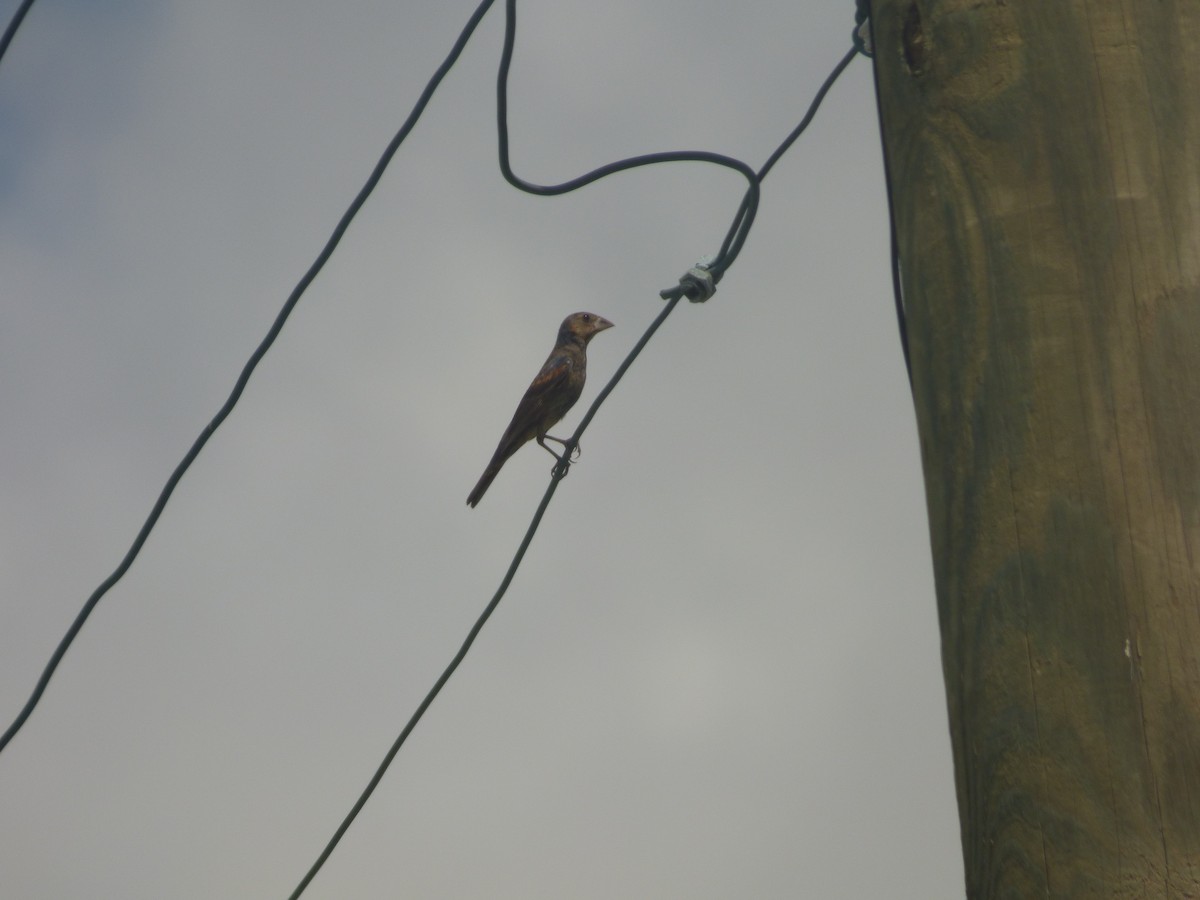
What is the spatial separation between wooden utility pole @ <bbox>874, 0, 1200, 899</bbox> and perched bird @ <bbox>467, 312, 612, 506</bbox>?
7.39 m

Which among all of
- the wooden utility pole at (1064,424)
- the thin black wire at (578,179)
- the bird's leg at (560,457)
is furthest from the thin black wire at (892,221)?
the bird's leg at (560,457)

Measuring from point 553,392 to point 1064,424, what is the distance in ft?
25.7

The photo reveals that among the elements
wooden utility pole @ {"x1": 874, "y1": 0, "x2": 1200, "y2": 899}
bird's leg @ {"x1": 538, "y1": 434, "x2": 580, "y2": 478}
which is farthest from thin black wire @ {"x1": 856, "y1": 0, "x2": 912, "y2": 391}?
bird's leg @ {"x1": 538, "y1": 434, "x2": 580, "y2": 478}

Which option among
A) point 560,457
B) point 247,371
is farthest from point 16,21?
point 560,457

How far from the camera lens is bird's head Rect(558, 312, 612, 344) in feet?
32.3

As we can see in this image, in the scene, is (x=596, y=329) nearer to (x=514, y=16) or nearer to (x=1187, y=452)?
(x=514, y=16)

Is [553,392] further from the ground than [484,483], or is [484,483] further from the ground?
[553,392]

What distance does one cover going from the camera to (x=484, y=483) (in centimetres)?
920

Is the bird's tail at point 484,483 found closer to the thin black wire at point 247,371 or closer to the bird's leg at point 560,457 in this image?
the bird's leg at point 560,457

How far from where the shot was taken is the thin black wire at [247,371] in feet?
10.7

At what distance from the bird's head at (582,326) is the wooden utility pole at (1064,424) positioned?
26.1ft

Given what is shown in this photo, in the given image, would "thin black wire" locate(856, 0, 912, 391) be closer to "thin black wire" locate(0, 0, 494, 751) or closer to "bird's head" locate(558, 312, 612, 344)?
"thin black wire" locate(0, 0, 494, 751)

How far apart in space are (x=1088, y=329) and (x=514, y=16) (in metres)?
2.18

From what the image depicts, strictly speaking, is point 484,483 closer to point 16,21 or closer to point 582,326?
point 582,326
